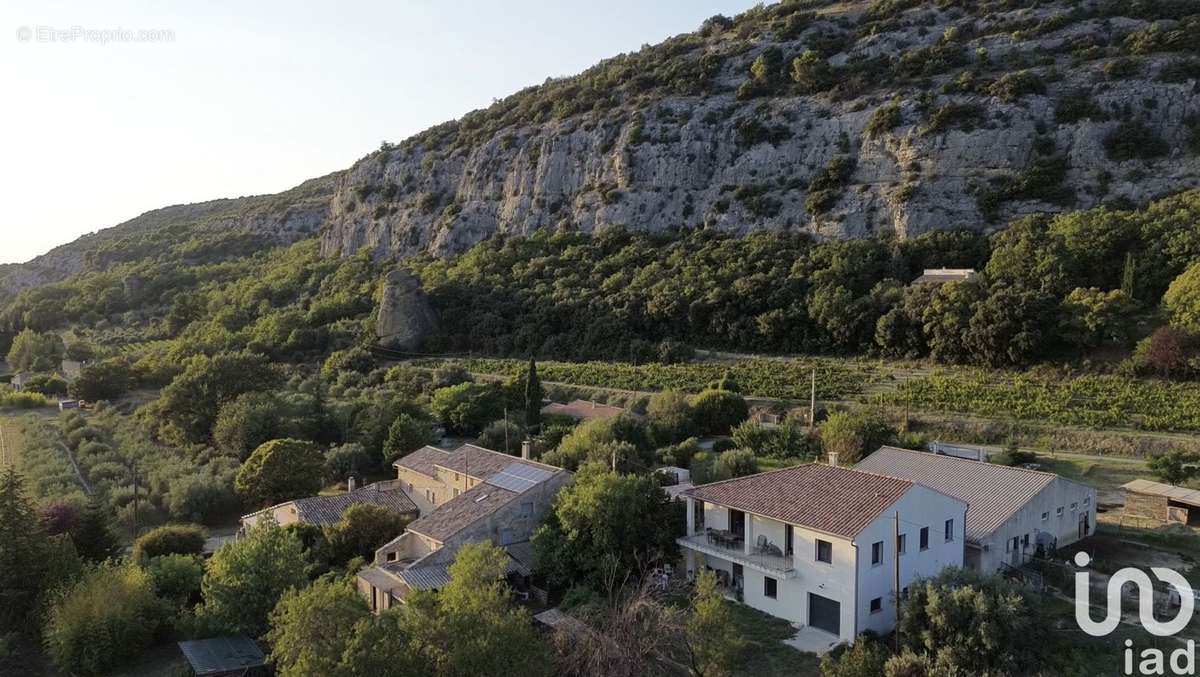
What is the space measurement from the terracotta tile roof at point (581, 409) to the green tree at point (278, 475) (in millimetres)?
14717

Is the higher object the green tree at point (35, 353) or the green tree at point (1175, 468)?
the green tree at point (35, 353)

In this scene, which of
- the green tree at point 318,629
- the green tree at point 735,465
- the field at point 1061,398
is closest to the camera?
the green tree at point 318,629

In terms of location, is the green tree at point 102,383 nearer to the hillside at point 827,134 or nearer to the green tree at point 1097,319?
the hillside at point 827,134

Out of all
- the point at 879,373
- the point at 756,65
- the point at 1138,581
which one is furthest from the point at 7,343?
the point at 1138,581

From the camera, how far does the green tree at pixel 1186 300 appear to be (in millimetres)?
38781

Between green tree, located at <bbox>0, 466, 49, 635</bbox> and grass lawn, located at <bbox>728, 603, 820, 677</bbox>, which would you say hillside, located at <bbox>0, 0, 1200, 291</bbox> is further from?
green tree, located at <bbox>0, 466, 49, 635</bbox>

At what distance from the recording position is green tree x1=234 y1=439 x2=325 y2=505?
34.8 meters

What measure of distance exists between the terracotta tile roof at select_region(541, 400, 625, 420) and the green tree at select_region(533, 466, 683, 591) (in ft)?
64.4

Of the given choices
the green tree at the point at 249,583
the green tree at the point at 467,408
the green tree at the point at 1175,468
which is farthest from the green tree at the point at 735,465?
the green tree at the point at 467,408

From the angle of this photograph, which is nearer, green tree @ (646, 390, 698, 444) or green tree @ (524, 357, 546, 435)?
green tree @ (646, 390, 698, 444)

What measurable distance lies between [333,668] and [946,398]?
110 feet

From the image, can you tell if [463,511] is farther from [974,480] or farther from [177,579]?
[974,480]

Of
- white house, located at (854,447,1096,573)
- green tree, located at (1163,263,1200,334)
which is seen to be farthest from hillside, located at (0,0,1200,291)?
white house, located at (854,447,1096,573)

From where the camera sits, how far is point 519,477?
91.5 feet
